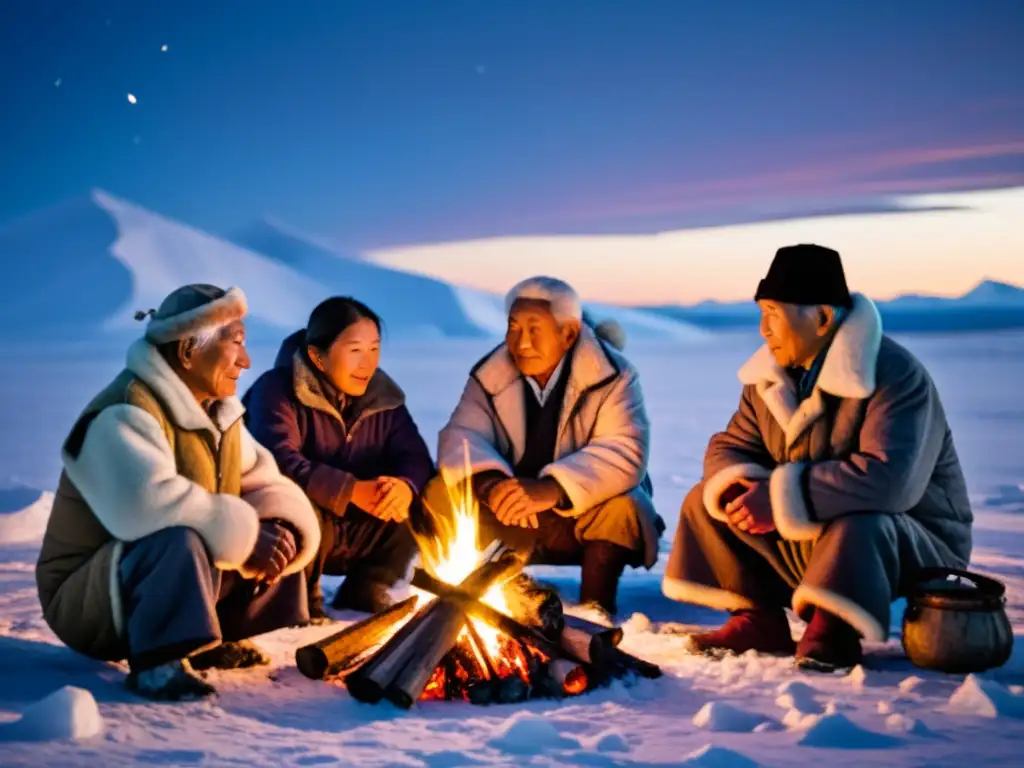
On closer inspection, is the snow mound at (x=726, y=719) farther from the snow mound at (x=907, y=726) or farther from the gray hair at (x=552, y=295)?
the gray hair at (x=552, y=295)

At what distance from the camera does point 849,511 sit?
4.49m

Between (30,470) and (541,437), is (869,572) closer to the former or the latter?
(541,437)

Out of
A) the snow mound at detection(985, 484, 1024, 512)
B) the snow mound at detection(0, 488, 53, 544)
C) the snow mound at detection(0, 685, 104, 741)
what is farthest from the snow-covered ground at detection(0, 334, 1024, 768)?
the snow mound at detection(985, 484, 1024, 512)

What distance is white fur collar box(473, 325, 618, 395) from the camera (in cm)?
545

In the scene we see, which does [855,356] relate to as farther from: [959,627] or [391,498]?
[391,498]

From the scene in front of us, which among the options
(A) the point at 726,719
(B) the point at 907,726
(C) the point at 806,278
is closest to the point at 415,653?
(A) the point at 726,719

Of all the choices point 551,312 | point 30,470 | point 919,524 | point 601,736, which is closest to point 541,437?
point 551,312

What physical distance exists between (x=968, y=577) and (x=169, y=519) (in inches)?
107

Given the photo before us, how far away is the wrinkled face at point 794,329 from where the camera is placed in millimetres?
4672

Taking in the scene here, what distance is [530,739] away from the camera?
3.56 m

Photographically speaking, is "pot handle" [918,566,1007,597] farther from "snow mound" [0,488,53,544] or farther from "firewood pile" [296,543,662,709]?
"snow mound" [0,488,53,544]

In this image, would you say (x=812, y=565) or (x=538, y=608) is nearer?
(x=538, y=608)

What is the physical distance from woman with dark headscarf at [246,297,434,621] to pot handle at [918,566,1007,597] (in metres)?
2.12

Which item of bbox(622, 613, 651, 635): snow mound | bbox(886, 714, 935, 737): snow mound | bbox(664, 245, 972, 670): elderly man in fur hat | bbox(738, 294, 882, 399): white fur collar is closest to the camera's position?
bbox(886, 714, 935, 737): snow mound
